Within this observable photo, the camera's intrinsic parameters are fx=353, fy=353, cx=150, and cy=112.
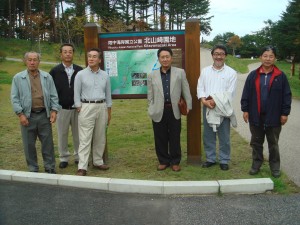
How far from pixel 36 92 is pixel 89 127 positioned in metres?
0.90

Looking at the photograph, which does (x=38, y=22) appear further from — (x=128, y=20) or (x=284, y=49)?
(x=284, y=49)

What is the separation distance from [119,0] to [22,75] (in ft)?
151

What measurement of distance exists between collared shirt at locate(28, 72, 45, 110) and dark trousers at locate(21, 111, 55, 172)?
13cm

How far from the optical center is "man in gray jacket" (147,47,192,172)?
5.05 meters

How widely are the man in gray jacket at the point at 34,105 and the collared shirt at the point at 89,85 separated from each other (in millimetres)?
362

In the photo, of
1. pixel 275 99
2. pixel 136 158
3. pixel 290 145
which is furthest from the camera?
pixel 290 145

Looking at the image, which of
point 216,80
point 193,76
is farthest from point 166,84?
point 216,80

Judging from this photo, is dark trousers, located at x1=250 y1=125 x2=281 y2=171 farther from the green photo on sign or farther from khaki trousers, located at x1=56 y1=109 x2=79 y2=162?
khaki trousers, located at x1=56 y1=109 x2=79 y2=162

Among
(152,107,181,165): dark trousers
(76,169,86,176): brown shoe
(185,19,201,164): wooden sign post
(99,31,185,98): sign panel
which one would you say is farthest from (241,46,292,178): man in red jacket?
(76,169,86,176): brown shoe

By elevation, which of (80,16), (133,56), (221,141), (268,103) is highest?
(80,16)

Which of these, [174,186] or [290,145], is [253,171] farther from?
[290,145]

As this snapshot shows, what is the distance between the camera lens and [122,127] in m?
8.73

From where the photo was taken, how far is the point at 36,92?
5.01 metres

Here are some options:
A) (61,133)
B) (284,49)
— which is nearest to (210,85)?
(61,133)
